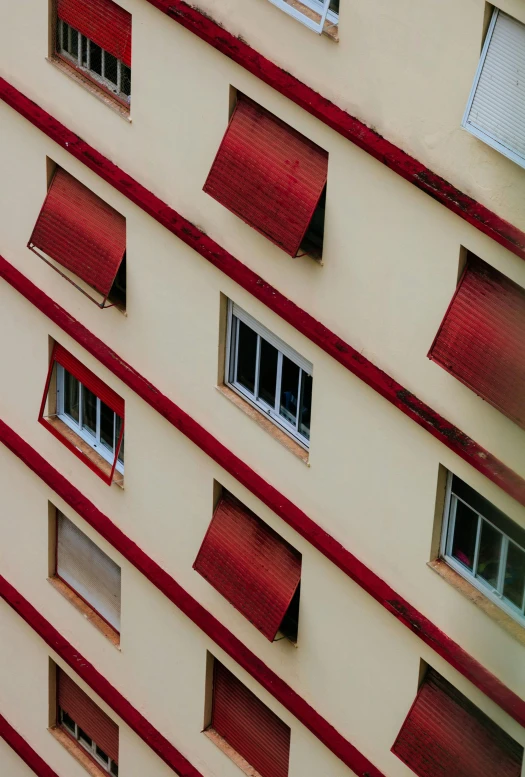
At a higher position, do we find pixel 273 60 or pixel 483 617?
pixel 273 60

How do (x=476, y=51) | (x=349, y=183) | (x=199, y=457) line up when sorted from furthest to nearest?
(x=199, y=457), (x=349, y=183), (x=476, y=51)

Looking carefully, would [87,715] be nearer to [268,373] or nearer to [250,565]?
[250,565]

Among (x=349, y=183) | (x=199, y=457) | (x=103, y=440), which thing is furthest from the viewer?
(x=103, y=440)

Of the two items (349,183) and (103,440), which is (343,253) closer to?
(349,183)

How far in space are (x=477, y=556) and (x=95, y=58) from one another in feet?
23.3

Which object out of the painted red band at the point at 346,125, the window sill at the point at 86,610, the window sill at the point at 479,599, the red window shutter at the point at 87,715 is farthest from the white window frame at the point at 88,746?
the painted red band at the point at 346,125

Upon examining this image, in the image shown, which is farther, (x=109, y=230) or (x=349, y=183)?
(x=109, y=230)

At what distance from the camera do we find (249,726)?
26.0 m

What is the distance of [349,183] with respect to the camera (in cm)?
2166

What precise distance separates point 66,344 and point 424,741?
264 inches

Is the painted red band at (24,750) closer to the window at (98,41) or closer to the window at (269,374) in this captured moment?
the window at (269,374)

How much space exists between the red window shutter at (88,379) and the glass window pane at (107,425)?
0.32 metres

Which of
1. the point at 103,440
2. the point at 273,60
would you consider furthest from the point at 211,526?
the point at 273,60

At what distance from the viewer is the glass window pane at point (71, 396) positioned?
2703 cm
